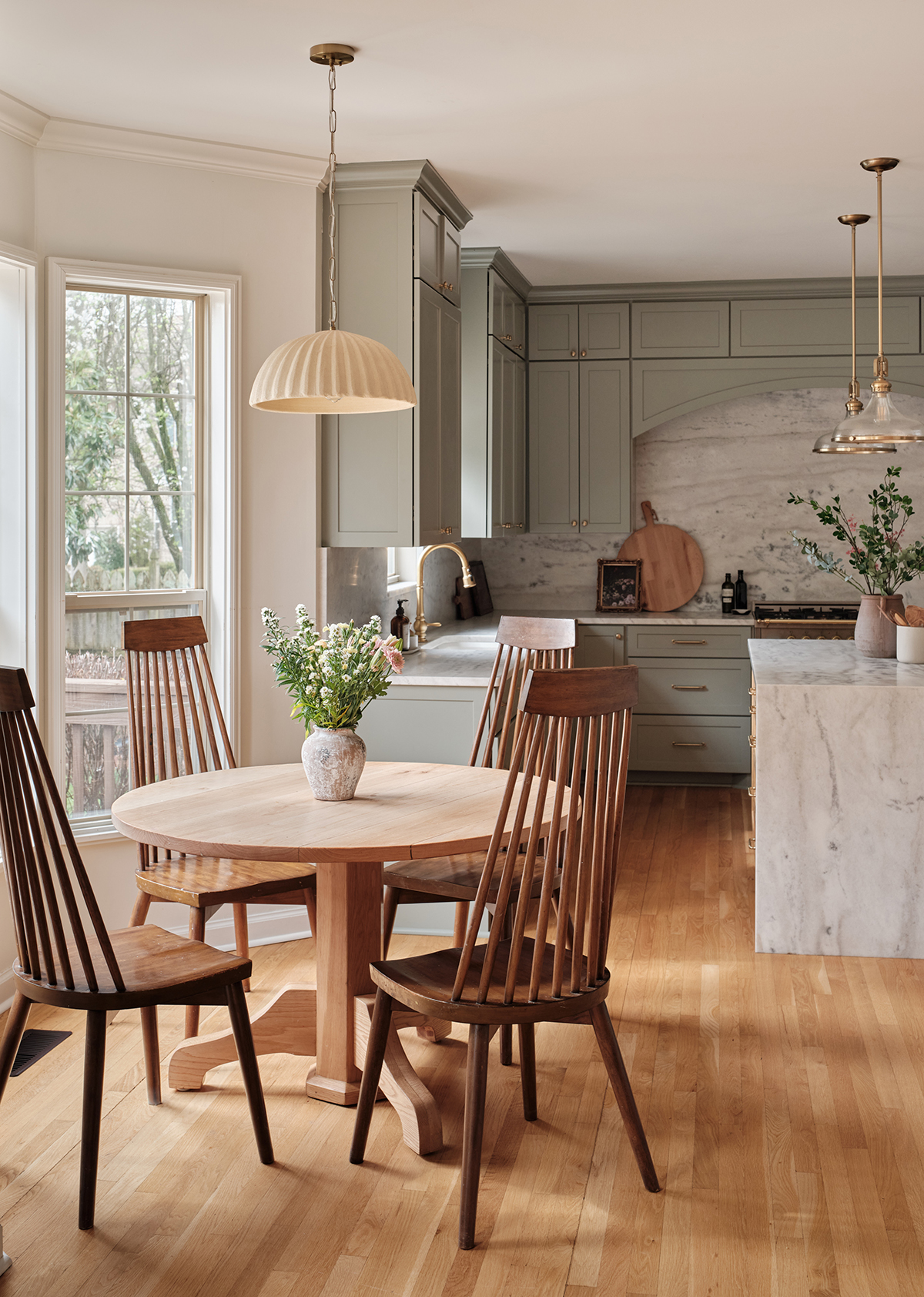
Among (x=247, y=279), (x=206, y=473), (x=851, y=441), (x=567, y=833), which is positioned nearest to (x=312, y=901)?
(x=567, y=833)

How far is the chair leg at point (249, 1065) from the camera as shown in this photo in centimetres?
228

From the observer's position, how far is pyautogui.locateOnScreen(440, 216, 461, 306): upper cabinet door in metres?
4.26

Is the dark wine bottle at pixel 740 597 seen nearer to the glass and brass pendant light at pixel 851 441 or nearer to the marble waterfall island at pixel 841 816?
the glass and brass pendant light at pixel 851 441

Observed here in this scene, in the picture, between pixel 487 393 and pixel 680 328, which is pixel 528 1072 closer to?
pixel 487 393

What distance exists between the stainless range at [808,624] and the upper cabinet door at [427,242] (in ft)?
8.08

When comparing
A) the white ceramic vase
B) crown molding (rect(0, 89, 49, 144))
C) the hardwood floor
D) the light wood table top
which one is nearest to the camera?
the hardwood floor

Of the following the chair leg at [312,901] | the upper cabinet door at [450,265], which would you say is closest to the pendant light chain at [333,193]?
the upper cabinet door at [450,265]

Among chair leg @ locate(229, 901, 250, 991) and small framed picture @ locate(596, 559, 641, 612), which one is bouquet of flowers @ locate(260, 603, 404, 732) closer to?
chair leg @ locate(229, 901, 250, 991)

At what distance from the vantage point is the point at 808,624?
572 cm

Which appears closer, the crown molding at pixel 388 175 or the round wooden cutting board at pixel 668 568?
the crown molding at pixel 388 175

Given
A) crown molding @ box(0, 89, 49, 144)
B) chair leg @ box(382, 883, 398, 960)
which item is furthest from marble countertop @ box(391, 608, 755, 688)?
crown molding @ box(0, 89, 49, 144)

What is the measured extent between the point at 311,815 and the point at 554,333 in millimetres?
4219

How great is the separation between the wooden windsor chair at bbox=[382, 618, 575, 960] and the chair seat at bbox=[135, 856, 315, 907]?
0.24 m

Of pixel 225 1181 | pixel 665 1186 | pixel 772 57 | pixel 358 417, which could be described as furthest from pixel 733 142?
pixel 225 1181
